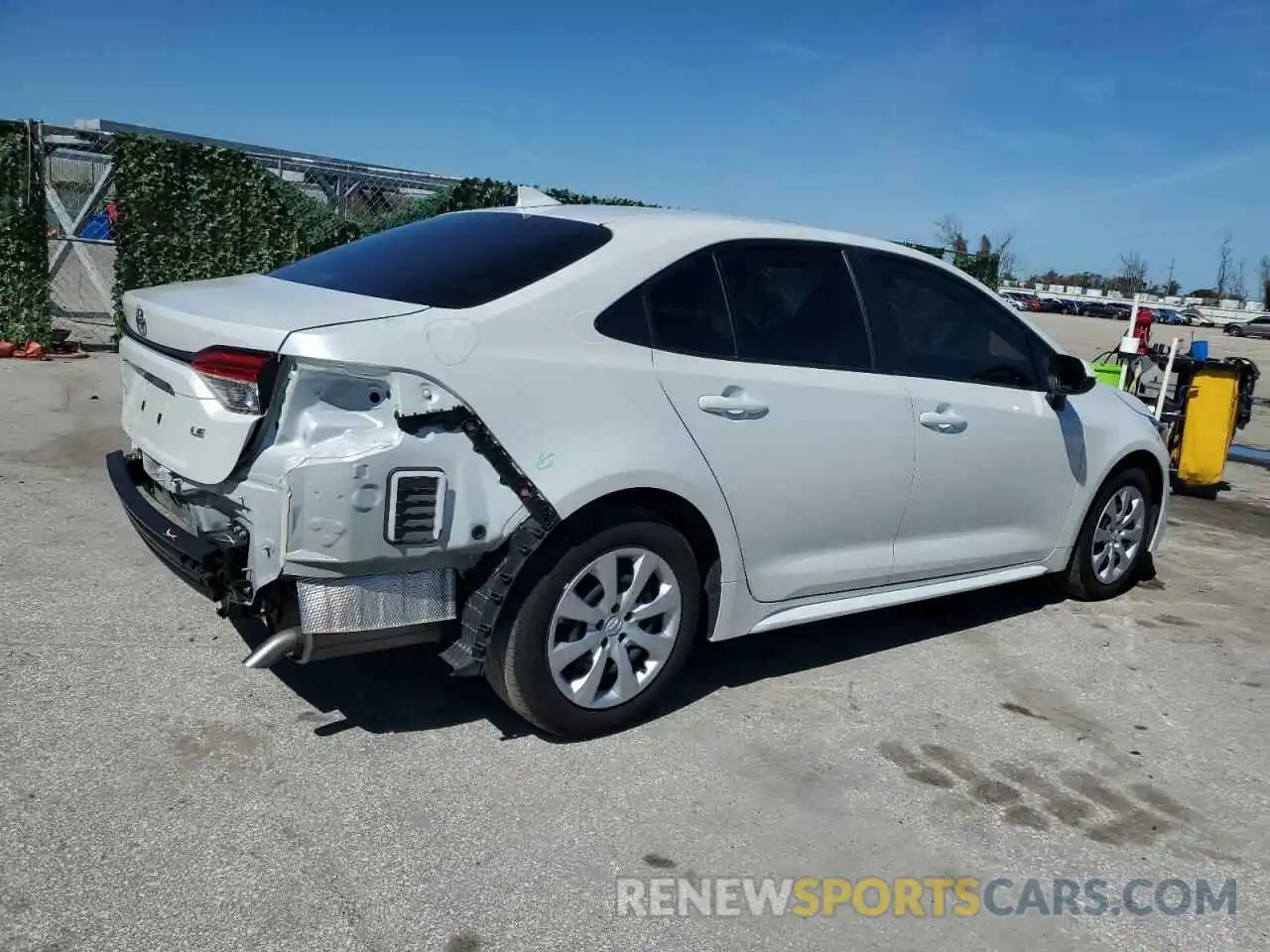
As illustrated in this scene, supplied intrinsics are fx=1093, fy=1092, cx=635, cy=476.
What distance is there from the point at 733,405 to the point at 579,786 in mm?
1377

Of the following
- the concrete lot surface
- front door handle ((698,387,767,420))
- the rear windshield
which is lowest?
the concrete lot surface

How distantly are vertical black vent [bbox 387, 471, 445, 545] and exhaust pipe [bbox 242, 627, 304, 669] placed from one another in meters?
0.39

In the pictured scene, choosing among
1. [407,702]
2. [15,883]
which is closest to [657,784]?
[407,702]

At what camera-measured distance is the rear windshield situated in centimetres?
351

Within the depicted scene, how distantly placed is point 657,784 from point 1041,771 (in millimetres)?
1392

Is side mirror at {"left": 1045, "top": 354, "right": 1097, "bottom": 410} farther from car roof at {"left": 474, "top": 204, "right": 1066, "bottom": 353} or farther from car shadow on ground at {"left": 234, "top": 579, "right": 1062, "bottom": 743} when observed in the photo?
car shadow on ground at {"left": 234, "top": 579, "right": 1062, "bottom": 743}

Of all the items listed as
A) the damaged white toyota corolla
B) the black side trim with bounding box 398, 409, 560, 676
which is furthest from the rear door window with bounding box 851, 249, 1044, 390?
the black side trim with bounding box 398, 409, 560, 676

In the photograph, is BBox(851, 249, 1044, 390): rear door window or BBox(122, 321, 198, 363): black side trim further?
BBox(851, 249, 1044, 390): rear door window

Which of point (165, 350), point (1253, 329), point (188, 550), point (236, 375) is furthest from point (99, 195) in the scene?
point (1253, 329)

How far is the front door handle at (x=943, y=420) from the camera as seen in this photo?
4.42 m

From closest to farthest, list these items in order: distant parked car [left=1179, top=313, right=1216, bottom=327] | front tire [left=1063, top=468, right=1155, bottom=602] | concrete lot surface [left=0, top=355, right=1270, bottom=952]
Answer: concrete lot surface [left=0, top=355, right=1270, bottom=952] < front tire [left=1063, top=468, right=1155, bottom=602] < distant parked car [left=1179, top=313, right=1216, bottom=327]

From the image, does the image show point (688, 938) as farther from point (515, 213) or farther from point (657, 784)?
point (515, 213)

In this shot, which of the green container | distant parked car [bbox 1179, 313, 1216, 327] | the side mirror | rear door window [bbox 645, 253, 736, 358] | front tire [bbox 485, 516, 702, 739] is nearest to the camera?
front tire [bbox 485, 516, 702, 739]

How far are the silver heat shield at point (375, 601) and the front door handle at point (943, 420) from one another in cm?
213
